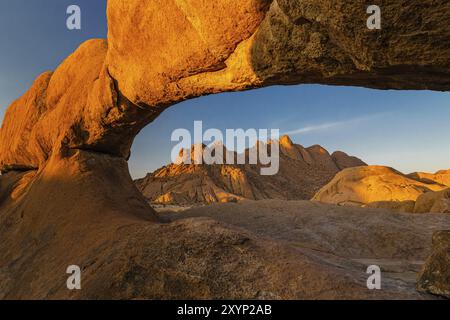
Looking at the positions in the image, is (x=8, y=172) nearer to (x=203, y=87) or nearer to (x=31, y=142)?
(x=31, y=142)

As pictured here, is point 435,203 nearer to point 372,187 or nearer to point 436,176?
point 372,187

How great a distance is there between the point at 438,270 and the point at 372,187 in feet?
72.9

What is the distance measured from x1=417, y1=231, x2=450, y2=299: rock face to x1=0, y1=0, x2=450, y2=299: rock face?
47 cm

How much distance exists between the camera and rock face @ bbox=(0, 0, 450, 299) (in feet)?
8.75

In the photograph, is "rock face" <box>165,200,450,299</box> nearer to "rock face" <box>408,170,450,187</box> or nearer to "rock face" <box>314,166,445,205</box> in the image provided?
"rock face" <box>314,166,445,205</box>

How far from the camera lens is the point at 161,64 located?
4852 mm

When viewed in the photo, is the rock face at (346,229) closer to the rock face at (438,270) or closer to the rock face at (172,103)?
the rock face at (438,270)

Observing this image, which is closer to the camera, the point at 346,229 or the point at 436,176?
the point at 346,229

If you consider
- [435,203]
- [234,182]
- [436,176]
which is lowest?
[435,203]

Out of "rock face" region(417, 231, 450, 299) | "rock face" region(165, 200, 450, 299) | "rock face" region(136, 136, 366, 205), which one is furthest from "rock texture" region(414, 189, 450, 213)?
"rock face" region(136, 136, 366, 205)

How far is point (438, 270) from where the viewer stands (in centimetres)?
287

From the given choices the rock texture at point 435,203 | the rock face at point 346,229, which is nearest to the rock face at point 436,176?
the rock texture at point 435,203

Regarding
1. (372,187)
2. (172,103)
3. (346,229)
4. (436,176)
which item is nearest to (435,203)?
(346,229)

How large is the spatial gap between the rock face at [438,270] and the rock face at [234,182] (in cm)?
3244
